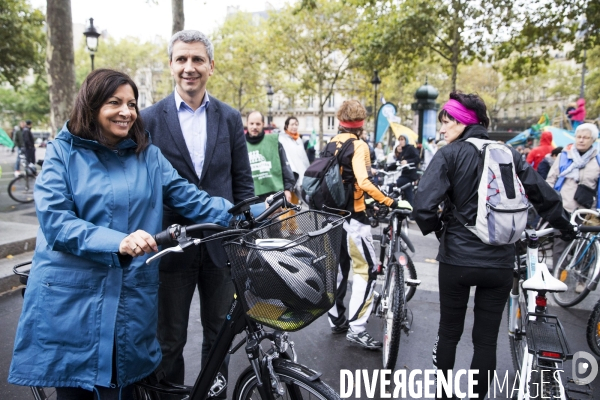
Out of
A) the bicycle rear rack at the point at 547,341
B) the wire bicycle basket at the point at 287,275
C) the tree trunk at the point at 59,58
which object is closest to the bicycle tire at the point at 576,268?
the bicycle rear rack at the point at 547,341

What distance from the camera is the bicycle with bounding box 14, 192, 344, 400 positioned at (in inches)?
68.5

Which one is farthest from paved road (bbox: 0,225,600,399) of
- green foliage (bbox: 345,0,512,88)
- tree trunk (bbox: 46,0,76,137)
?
green foliage (bbox: 345,0,512,88)

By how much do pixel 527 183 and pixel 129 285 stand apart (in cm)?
232

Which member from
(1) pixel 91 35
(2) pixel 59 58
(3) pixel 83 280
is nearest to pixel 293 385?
(3) pixel 83 280

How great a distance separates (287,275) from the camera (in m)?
1.72

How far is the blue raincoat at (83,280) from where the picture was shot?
Result: 1.80 metres

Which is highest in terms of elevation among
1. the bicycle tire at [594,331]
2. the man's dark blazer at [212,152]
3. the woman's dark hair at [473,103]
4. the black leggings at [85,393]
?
the woman's dark hair at [473,103]

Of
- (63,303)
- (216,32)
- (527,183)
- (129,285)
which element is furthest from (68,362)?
(216,32)

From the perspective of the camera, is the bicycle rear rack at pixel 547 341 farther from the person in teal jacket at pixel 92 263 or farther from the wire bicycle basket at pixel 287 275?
the person in teal jacket at pixel 92 263

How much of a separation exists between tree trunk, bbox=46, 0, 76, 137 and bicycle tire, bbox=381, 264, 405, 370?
704 cm

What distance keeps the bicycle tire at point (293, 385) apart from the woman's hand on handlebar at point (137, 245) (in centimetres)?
78

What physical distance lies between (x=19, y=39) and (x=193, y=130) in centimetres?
1648

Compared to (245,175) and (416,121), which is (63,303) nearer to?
(245,175)

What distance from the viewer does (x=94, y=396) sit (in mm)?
2039
